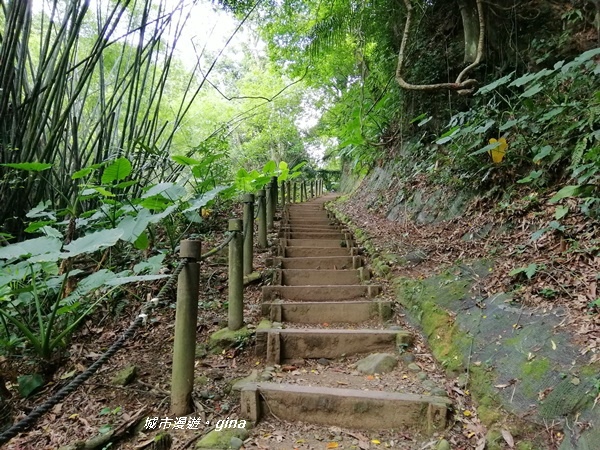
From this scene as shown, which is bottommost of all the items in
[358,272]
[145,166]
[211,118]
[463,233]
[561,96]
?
[358,272]

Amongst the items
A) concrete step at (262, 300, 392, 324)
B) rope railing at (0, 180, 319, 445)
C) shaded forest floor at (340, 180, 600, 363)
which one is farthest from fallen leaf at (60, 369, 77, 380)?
shaded forest floor at (340, 180, 600, 363)

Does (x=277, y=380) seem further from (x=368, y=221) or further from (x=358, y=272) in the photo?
(x=368, y=221)

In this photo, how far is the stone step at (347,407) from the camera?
6.11 ft

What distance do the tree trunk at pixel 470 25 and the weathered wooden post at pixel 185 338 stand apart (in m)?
4.78

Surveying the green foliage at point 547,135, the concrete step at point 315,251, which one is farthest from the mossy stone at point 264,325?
the green foliage at point 547,135

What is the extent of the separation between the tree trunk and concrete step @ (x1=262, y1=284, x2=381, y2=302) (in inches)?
143

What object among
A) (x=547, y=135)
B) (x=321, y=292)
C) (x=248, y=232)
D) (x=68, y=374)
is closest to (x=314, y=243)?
(x=248, y=232)

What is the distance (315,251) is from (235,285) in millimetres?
1931

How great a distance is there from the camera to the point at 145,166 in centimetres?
381

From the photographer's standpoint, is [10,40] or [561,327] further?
[10,40]

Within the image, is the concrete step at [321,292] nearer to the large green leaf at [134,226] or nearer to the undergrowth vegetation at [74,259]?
the undergrowth vegetation at [74,259]

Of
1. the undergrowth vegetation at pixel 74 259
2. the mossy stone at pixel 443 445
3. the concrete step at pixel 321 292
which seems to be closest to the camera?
the mossy stone at pixel 443 445

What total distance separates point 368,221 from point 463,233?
8.52 ft

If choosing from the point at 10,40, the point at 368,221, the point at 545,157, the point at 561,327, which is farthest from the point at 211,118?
the point at 561,327
